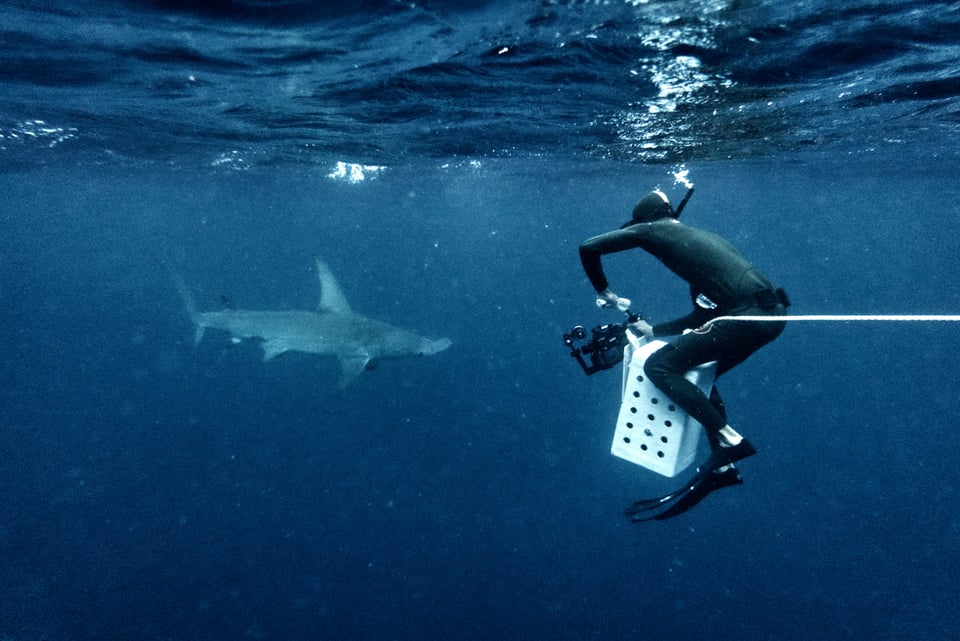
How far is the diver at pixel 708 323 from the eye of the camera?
4637mm

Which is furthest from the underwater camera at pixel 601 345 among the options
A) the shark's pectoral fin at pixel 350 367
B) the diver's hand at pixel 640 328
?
the shark's pectoral fin at pixel 350 367

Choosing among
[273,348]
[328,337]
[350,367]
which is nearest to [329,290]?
[328,337]

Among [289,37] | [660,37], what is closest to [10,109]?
[289,37]

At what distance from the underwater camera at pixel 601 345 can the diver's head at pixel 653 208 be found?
1.00 meters

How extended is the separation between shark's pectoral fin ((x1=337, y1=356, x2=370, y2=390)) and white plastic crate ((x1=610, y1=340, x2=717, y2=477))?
31.5 feet

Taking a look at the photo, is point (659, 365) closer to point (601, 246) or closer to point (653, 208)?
point (601, 246)

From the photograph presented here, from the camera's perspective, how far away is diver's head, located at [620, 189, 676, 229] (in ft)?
17.0

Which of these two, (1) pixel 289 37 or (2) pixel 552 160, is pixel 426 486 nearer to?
(1) pixel 289 37

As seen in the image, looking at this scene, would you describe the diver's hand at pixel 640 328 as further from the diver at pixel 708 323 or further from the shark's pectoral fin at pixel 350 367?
the shark's pectoral fin at pixel 350 367

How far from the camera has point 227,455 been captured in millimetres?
16906

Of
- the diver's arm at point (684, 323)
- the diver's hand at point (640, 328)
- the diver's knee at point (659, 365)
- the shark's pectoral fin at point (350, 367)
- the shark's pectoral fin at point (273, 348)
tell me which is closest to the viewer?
the diver's knee at point (659, 365)

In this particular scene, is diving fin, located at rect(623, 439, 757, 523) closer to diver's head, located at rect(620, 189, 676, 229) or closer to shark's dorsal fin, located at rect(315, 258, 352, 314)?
diver's head, located at rect(620, 189, 676, 229)

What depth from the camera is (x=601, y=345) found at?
537cm

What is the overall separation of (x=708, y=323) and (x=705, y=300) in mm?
379
